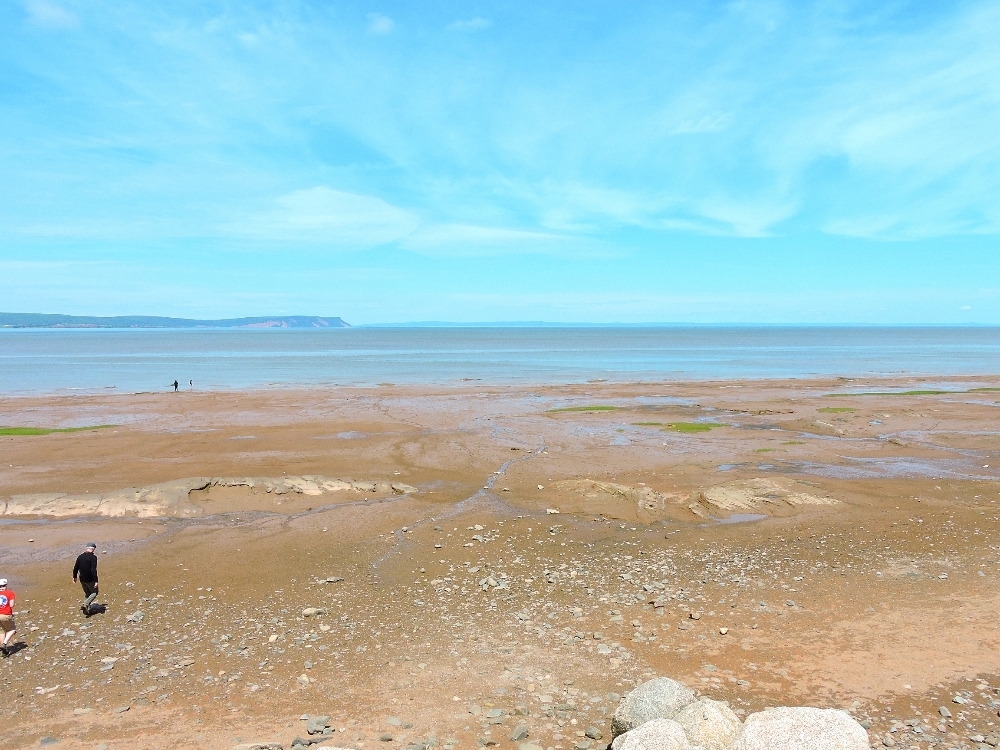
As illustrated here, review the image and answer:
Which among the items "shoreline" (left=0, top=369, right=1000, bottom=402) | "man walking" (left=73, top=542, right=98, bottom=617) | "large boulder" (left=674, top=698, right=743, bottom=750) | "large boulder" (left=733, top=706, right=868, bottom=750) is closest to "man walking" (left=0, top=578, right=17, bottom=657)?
"man walking" (left=73, top=542, right=98, bottom=617)

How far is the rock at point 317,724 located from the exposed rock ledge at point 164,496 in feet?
40.9

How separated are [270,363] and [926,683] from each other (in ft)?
320

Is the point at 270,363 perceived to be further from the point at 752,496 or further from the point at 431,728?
the point at 431,728

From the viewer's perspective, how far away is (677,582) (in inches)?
568

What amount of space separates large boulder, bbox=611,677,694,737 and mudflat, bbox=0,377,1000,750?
744 mm

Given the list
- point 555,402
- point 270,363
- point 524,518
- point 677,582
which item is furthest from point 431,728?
point 270,363

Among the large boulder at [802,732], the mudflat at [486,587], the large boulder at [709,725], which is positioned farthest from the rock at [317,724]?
the large boulder at [802,732]

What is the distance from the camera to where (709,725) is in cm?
790

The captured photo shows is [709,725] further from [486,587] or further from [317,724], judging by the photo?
[486,587]

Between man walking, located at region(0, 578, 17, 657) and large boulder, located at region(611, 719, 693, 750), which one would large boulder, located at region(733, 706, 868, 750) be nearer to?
large boulder, located at region(611, 719, 693, 750)

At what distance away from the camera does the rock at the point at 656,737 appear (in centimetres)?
761

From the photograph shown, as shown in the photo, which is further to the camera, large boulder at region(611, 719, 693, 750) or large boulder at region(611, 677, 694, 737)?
large boulder at region(611, 677, 694, 737)

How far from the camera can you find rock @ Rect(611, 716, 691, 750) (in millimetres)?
7605

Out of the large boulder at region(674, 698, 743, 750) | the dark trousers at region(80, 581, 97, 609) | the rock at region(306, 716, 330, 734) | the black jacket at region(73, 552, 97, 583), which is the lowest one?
the rock at region(306, 716, 330, 734)
